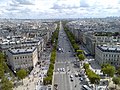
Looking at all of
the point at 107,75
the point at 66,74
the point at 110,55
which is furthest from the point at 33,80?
the point at 110,55

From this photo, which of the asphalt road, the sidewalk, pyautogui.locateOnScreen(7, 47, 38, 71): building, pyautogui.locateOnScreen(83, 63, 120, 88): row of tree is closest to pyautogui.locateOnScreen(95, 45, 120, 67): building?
the asphalt road

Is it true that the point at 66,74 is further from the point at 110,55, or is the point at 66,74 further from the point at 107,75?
the point at 110,55

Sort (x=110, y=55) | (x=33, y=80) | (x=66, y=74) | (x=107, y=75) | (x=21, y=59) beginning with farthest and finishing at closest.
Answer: (x=110, y=55)
(x=21, y=59)
(x=66, y=74)
(x=107, y=75)
(x=33, y=80)

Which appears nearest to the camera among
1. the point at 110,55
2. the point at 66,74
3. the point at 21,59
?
the point at 66,74

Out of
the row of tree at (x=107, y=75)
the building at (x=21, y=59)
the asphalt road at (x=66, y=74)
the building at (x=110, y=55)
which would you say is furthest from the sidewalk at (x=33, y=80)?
the building at (x=110, y=55)

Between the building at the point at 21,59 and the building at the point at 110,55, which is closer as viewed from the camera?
the building at the point at 21,59

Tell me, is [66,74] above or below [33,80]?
below

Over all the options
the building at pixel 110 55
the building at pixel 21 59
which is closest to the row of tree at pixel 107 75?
the building at pixel 110 55

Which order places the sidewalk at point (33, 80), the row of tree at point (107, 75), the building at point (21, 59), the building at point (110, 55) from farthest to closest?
the building at point (110, 55) < the building at point (21, 59) < the sidewalk at point (33, 80) < the row of tree at point (107, 75)

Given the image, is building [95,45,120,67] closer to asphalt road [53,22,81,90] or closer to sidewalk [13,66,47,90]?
asphalt road [53,22,81,90]

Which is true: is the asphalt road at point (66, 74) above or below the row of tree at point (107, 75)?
below

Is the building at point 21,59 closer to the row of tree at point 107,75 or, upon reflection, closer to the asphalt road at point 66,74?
the asphalt road at point 66,74

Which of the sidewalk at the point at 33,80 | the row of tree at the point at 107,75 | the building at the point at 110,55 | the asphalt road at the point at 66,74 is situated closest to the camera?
the row of tree at the point at 107,75
